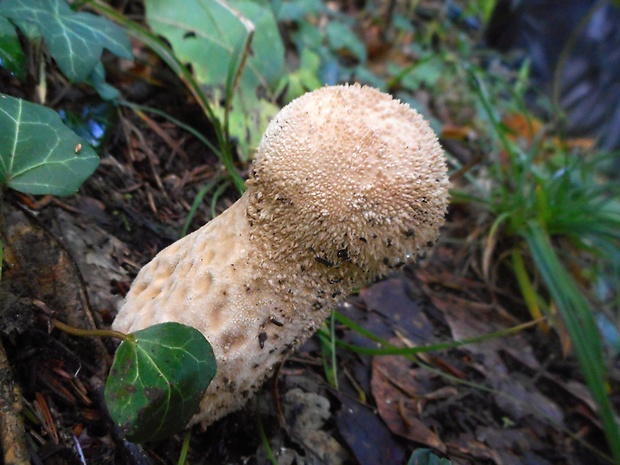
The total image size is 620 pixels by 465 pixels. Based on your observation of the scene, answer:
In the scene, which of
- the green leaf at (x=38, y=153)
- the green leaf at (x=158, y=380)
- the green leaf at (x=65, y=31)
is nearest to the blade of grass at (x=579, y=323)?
the green leaf at (x=158, y=380)

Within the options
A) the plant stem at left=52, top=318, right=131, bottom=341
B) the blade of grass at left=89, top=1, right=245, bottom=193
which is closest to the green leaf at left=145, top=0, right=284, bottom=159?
the blade of grass at left=89, top=1, right=245, bottom=193

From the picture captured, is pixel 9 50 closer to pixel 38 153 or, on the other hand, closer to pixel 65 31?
pixel 65 31

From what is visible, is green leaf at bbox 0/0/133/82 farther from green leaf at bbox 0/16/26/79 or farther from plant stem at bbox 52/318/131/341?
plant stem at bbox 52/318/131/341

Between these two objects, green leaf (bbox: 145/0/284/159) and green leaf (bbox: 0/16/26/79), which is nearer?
green leaf (bbox: 0/16/26/79)

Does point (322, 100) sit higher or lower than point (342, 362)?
higher

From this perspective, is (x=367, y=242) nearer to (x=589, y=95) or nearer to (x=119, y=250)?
(x=119, y=250)

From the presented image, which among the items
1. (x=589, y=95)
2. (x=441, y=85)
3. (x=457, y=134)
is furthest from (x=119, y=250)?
(x=589, y=95)
